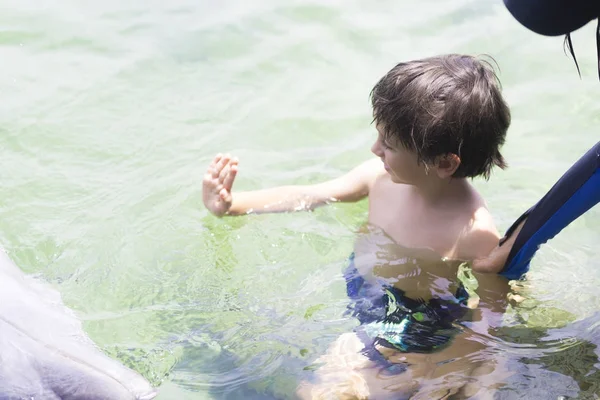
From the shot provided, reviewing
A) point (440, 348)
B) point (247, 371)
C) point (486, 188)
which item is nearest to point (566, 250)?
point (486, 188)

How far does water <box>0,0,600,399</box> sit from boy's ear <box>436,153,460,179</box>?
56 centimetres

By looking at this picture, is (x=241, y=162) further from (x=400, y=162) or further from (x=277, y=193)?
(x=400, y=162)

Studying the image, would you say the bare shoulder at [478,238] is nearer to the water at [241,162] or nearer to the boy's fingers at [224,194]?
the water at [241,162]

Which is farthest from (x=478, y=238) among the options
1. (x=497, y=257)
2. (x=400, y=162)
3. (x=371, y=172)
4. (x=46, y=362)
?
(x=46, y=362)

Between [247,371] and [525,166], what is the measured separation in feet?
6.18

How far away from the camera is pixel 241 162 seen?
13.0 ft

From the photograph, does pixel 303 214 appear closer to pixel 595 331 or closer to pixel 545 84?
pixel 595 331

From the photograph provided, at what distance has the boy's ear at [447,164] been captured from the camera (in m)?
2.71

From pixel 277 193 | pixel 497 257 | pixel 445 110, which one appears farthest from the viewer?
pixel 277 193

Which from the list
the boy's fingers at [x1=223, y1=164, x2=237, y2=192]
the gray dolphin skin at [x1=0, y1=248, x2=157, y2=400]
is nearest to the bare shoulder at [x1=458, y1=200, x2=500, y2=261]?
the boy's fingers at [x1=223, y1=164, x2=237, y2=192]

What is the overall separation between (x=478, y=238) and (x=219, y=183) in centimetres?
97

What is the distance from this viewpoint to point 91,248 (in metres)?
3.31

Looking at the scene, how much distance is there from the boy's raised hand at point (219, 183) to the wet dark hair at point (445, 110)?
63 centimetres

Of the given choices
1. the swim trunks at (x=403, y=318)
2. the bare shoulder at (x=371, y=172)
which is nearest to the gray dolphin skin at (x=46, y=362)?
the swim trunks at (x=403, y=318)
